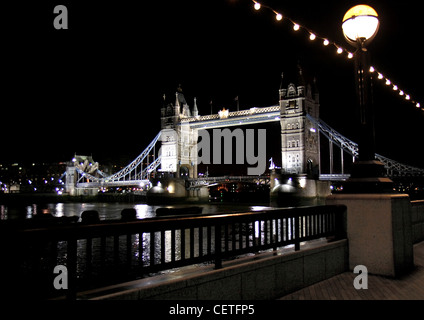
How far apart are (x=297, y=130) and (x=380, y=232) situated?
174 feet

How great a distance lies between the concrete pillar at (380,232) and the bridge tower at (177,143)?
63405 millimetres

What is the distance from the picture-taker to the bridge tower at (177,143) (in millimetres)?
72125

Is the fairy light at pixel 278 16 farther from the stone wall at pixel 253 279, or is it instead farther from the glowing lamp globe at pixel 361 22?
the stone wall at pixel 253 279

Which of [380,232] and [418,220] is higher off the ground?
[380,232]

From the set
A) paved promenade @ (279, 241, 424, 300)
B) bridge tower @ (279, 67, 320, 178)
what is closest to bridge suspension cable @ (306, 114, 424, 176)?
bridge tower @ (279, 67, 320, 178)

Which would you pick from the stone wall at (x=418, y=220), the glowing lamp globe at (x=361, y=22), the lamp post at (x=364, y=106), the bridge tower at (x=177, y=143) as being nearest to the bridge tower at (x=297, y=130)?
the bridge tower at (x=177, y=143)

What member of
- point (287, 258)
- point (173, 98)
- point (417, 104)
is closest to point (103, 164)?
point (173, 98)

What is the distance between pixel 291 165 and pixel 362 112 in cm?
5206

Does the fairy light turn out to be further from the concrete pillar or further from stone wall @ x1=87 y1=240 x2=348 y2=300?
stone wall @ x1=87 y1=240 x2=348 y2=300

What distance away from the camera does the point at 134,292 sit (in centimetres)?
347

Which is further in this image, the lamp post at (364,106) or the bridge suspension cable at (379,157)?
the bridge suspension cable at (379,157)

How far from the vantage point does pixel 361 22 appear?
269 inches

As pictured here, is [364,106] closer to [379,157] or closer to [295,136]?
[379,157]

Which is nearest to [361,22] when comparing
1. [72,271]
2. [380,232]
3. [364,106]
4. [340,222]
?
[364,106]
